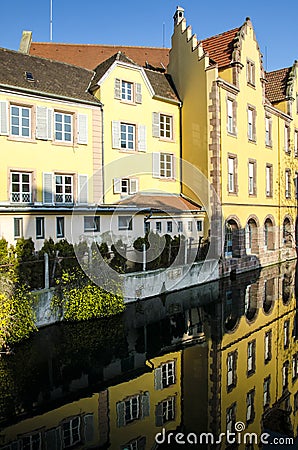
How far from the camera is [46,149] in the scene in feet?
58.5

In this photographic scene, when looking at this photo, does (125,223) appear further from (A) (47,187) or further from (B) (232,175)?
(B) (232,175)

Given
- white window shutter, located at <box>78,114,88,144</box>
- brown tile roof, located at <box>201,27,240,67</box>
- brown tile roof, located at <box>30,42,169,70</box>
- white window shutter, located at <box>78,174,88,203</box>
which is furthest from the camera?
brown tile roof, located at <box>30,42,169,70</box>

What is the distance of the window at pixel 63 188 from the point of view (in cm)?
1833

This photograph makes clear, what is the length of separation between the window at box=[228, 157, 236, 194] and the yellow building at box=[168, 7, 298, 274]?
0.05 m

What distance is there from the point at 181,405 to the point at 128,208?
11.0m

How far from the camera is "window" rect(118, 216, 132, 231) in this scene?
1788 cm

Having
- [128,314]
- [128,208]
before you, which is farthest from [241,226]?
[128,314]

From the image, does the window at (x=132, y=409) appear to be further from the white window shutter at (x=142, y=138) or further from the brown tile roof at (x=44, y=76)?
the white window shutter at (x=142, y=138)

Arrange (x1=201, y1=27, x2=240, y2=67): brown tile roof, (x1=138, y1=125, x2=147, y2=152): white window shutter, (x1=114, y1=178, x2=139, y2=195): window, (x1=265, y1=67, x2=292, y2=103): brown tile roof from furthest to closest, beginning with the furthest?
(x1=265, y1=67, x2=292, y2=103): brown tile roof, (x1=201, y1=27, x2=240, y2=67): brown tile roof, (x1=138, y1=125, x2=147, y2=152): white window shutter, (x1=114, y1=178, x2=139, y2=195): window

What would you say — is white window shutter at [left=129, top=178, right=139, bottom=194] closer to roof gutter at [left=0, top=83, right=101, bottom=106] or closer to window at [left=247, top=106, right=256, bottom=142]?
roof gutter at [left=0, top=83, right=101, bottom=106]

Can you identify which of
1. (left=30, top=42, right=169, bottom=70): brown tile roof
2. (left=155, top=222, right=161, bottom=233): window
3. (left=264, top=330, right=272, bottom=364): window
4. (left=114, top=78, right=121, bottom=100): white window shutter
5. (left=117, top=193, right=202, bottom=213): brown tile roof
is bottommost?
(left=264, top=330, right=272, bottom=364): window

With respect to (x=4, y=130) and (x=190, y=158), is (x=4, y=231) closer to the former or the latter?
(x=4, y=130)

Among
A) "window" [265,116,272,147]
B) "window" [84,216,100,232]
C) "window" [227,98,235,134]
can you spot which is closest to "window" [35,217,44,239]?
"window" [84,216,100,232]

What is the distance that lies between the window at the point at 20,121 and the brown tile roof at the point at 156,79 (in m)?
4.25
